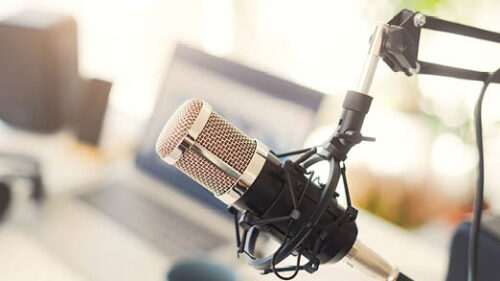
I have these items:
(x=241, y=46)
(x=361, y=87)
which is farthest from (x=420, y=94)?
(x=361, y=87)

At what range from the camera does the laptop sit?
0.77 m

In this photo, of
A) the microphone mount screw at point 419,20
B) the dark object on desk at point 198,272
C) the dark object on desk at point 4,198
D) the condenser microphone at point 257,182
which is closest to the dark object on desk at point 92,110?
the dark object on desk at point 4,198

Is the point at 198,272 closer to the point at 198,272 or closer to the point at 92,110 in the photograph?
the point at 198,272

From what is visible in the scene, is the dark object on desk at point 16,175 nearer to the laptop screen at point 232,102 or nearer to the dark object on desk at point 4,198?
the dark object on desk at point 4,198

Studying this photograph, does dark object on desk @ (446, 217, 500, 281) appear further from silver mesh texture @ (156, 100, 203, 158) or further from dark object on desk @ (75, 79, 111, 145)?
dark object on desk @ (75, 79, 111, 145)

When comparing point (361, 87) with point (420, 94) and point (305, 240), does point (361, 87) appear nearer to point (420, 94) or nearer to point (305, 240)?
point (305, 240)

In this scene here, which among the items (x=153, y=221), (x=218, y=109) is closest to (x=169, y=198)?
(x=153, y=221)

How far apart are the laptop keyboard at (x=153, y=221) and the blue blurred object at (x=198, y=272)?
0.54 feet

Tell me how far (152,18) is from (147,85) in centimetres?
18

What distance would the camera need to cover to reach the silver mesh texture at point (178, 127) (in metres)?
0.37

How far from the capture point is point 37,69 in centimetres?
111

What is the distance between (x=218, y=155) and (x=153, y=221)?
528 millimetres

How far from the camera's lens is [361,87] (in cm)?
36

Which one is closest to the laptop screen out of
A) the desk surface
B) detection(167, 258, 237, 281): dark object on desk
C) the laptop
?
the laptop
